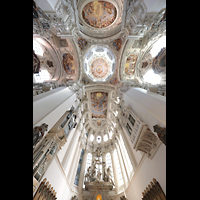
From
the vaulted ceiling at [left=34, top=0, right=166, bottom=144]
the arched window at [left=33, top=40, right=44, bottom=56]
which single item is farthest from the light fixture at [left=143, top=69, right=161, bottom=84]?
the arched window at [left=33, top=40, right=44, bottom=56]

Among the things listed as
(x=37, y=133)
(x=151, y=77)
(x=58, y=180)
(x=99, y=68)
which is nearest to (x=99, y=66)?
(x=99, y=68)

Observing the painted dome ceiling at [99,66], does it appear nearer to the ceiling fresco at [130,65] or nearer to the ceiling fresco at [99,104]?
the ceiling fresco at [130,65]

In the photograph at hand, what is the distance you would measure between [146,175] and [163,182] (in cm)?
167

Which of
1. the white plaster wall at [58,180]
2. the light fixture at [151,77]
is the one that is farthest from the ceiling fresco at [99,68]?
the white plaster wall at [58,180]

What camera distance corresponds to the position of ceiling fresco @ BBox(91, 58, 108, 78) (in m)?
15.1

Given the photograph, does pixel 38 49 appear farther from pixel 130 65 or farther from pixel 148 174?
pixel 148 174

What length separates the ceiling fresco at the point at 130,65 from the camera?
38.7 ft

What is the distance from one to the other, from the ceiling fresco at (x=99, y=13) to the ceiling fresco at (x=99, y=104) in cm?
901

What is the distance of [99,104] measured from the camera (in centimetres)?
1656

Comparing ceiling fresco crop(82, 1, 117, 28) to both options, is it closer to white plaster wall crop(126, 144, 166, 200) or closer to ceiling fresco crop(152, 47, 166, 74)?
ceiling fresco crop(152, 47, 166, 74)

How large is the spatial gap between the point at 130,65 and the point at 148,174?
1079 cm
